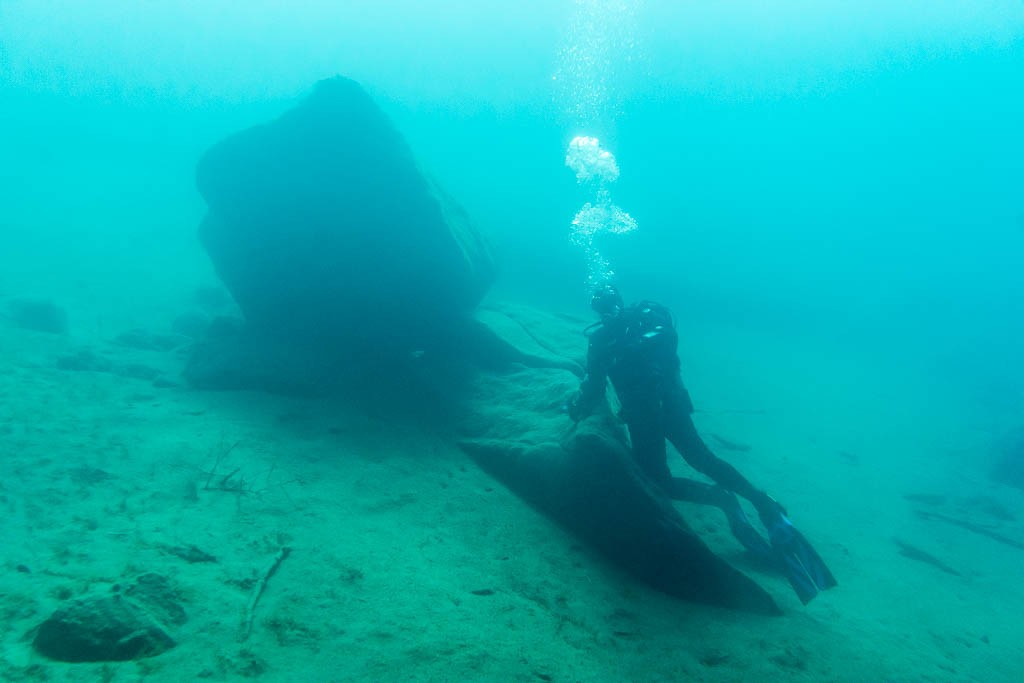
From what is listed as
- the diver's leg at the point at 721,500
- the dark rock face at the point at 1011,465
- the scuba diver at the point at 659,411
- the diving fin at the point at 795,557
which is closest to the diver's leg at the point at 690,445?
the scuba diver at the point at 659,411

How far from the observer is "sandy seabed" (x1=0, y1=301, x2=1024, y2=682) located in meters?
3.40

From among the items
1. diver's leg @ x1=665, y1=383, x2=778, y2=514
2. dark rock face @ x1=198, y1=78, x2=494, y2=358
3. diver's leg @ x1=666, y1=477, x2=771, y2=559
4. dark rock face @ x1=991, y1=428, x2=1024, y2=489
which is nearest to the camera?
diver's leg @ x1=666, y1=477, x2=771, y2=559

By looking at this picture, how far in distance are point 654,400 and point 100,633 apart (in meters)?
5.98

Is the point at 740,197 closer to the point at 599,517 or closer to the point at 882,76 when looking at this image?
the point at 882,76

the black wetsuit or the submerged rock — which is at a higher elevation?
the black wetsuit

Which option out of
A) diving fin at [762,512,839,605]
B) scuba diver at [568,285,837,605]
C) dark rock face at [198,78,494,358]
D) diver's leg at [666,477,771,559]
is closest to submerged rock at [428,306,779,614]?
scuba diver at [568,285,837,605]

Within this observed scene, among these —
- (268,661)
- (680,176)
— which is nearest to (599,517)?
(268,661)

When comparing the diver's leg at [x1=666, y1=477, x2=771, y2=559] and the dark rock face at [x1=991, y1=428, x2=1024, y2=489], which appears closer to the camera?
the diver's leg at [x1=666, y1=477, x2=771, y2=559]

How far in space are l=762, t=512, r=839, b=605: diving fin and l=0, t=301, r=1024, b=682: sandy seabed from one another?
26 cm

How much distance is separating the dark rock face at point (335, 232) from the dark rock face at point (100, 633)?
7.58m

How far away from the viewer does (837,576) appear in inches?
296

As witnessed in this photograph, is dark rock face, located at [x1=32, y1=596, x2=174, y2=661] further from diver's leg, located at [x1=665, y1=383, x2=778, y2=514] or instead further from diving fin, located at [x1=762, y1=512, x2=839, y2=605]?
diving fin, located at [x1=762, y1=512, x2=839, y2=605]

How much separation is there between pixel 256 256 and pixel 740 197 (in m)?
75.8

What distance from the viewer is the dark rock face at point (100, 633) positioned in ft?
9.43
